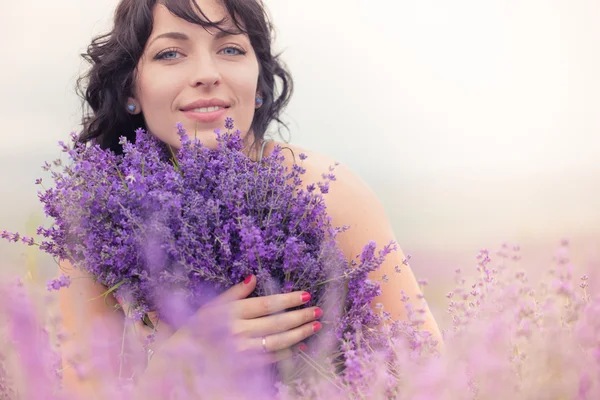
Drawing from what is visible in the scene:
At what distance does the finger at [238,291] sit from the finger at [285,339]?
133 millimetres

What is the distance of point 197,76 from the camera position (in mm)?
2146

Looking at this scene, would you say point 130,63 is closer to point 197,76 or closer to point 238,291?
point 197,76

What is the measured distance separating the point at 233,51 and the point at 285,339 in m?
1.14

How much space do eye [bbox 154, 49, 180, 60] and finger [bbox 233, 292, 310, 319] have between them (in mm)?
1038

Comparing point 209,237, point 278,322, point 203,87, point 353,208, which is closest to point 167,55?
point 203,87

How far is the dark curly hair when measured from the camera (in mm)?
2311

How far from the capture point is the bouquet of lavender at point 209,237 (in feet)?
4.89

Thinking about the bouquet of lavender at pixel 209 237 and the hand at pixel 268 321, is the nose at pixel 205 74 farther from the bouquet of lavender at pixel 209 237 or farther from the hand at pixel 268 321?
the hand at pixel 268 321

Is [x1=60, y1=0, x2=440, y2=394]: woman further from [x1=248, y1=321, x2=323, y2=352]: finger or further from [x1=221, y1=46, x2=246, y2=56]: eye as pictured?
[x1=248, y1=321, x2=323, y2=352]: finger

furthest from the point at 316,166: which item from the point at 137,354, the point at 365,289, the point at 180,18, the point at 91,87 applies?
the point at 137,354

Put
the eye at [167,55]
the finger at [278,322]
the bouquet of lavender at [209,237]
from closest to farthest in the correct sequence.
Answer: the bouquet of lavender at [209,237] → the finger at [278,322] → the eye at [167,55]

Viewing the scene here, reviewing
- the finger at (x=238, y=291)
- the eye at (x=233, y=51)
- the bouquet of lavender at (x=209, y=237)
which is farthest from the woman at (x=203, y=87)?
the finger at (x=238, y=291)

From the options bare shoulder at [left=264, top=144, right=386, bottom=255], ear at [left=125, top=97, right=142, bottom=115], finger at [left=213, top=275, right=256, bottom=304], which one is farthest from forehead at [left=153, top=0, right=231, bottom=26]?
finger at [left=213, top=275, right=256, bottom=304]

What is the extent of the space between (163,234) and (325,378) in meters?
0.51
